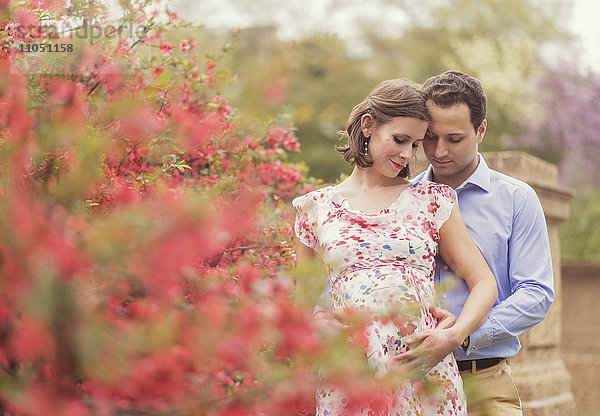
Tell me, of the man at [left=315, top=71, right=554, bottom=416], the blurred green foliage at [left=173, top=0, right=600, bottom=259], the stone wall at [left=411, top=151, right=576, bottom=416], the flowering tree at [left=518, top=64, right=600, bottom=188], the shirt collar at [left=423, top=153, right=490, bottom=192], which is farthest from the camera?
the blurred green foliage at [left=173, top=0, right=600, bottom=259]

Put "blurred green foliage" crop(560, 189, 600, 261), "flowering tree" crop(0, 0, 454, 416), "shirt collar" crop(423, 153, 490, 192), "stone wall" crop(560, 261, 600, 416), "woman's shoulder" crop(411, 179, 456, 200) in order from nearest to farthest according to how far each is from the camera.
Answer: "flowering tree" crop(0, 0, 454, 416), "woman's shoulder" crop(411, 179, 456, 200), "shirt collar" crop(423, 153, 490, 192), "stone wall" crop(560, 261, 600, 416), "blurred green foliage" crop(560, 189, 600, 261)

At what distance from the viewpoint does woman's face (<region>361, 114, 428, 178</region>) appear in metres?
2.70

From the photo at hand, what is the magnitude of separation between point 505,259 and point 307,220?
83 centimetres

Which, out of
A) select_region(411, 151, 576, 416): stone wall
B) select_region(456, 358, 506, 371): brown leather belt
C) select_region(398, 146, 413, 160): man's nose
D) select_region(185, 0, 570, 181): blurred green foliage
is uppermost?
select_region(398, 146, 413, 160): man's nose

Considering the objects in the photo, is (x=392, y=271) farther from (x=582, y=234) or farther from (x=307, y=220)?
(x=582, y=234)

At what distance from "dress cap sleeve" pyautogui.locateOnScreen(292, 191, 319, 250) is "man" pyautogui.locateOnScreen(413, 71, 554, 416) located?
1.64ft

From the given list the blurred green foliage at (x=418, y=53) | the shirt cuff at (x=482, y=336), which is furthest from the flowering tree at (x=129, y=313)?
the blurred green foliage at (x=418, y=53)

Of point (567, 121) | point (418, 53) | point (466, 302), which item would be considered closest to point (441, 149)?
point (466, 302)

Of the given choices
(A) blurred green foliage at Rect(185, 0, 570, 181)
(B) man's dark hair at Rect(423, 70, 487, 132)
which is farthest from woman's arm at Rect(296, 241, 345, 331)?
(A) blurred green foliage at Rect(185, 0, 570, 181)

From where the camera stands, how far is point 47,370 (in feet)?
4.57

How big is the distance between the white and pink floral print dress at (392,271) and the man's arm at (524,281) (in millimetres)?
246

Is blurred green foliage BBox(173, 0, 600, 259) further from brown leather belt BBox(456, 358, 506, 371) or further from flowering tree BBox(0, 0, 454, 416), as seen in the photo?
flowering tree BBox(0, 0, 454, 416)

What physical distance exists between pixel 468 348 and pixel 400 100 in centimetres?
95

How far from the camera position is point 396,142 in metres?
2.71
